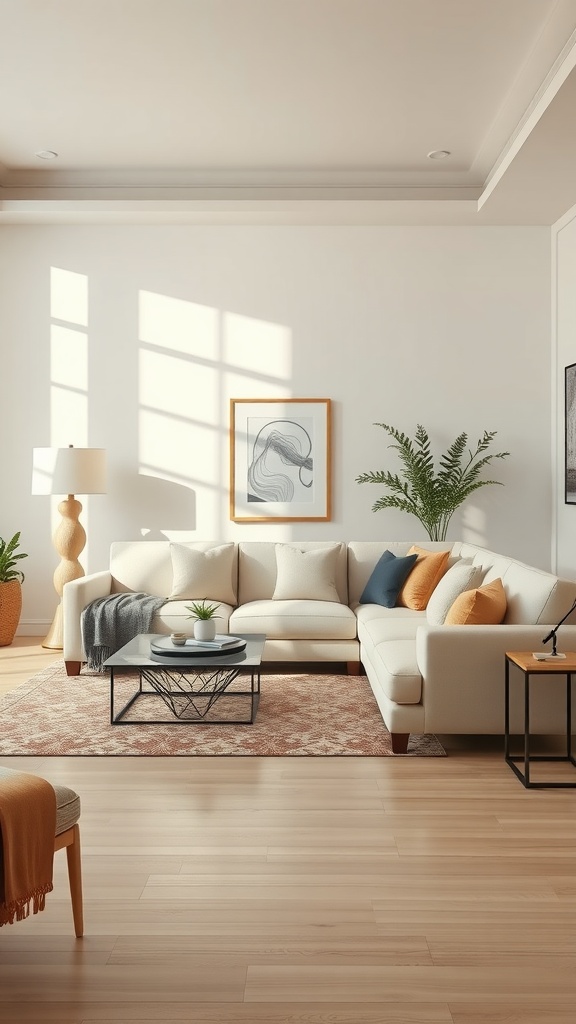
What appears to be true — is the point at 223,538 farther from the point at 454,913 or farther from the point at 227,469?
the point at 454,913

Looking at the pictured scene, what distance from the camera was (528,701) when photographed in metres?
3.64

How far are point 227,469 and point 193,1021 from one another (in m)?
5.30

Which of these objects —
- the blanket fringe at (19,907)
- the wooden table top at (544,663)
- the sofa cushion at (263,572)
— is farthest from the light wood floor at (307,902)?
the sofa cushion at (263,572)

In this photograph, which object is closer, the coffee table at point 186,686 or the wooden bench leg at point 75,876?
the wooden bench leg at point 75,876

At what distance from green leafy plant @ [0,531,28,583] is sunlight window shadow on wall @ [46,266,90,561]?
0.40m

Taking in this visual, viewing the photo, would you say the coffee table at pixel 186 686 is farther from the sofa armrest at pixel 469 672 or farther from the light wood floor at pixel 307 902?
the sofa armrest at pixel 469 672

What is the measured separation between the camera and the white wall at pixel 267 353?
23.0ft

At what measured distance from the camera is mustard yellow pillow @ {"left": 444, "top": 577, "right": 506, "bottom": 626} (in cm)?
420

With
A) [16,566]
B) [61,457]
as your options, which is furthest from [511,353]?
[16,566]

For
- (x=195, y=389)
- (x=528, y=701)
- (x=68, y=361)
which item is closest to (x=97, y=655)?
(x=195, y=389)

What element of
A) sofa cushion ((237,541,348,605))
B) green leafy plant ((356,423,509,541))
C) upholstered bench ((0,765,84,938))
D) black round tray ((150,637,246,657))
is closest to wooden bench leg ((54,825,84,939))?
upholstered bench ((0,765,84,938))

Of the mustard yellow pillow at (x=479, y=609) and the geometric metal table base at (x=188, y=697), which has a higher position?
the mustard yellow pillow at (x=479, y=609)

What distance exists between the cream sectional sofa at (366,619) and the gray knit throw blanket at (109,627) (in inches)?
3.1

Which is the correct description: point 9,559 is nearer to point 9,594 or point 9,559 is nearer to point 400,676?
point 9,594
